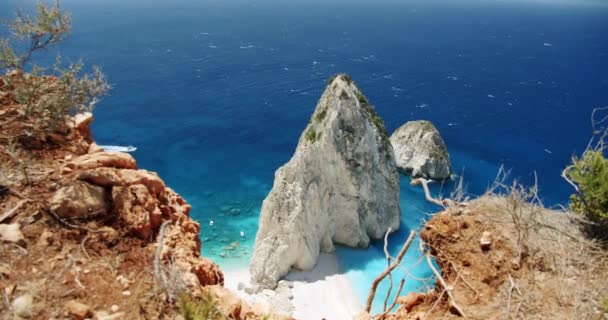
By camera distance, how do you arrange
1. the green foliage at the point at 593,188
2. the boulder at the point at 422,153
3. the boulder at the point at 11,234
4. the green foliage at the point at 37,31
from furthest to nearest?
the boulder at the point at 422,153 < the green foliage at the point at 37,31 < the green foliage at the point at 593,188 < the boulder at the point at 11,234

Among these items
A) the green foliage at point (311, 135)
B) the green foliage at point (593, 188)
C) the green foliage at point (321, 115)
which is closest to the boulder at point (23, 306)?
the green foliage at point (593, 188)

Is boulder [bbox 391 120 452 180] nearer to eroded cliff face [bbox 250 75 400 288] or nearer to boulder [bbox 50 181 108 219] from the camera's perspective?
eroded cliff face [bbox 250 75 400 288]

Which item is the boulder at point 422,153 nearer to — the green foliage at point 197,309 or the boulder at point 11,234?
the green foliage at point 197,309

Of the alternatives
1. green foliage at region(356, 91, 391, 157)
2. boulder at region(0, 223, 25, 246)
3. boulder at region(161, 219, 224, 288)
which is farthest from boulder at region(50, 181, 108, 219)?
green foliage at region(356, 91, 391, 157)

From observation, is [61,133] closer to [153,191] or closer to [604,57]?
[153,191]

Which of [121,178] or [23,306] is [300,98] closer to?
[121,178]

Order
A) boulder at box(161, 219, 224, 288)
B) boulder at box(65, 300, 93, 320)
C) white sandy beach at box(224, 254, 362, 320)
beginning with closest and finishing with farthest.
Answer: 1. boulder at box(65, 300, 93, 320)
2. boulder at box(161, 219, 224, 288)
3. white sandy beach at box(224, 254, 362, 320)

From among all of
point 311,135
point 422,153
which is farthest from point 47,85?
point 422,153

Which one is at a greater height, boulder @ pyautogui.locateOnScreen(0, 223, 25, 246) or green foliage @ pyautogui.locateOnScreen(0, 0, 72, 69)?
green foliage @ pyautogui.locateOnScreen(0, 0, 72, 69)
